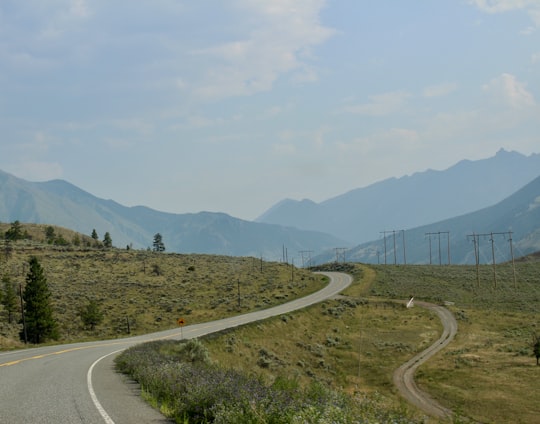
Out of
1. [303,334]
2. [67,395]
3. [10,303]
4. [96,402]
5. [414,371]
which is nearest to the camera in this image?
[96,402]

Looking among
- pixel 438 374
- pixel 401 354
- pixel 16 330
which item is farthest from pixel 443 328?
pixel 16 330

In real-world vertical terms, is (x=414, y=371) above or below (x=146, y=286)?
below

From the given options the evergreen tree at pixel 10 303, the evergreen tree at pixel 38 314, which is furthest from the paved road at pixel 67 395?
the evergreen tree at pixel 10 303

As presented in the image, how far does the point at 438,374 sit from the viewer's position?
140 ft

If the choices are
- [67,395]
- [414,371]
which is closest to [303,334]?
[414,371]

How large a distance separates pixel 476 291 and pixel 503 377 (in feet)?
171

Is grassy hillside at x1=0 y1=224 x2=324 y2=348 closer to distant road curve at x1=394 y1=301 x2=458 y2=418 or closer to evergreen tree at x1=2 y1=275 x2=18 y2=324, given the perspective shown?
evergreen tree at x1=2 y1=275 x2=18 y2=324

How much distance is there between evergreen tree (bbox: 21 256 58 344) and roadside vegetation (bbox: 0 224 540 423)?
2.70 meters

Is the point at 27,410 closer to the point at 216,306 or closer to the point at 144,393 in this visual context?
the point at 144,393

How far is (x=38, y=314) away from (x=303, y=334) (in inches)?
1152

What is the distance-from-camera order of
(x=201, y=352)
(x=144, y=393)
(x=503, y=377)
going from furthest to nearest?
1. (x=503, y=377)
2. (x=201, y=352)
3. (x=144, y=393)

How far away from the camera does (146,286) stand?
282 ft

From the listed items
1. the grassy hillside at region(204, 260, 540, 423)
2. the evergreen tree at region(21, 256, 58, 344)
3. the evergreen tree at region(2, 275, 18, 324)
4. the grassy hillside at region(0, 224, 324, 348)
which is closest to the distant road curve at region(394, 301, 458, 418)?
the grassy hillside at region(204, 260, 540, 423)

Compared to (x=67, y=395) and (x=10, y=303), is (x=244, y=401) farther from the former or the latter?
(x=10, y=303)
